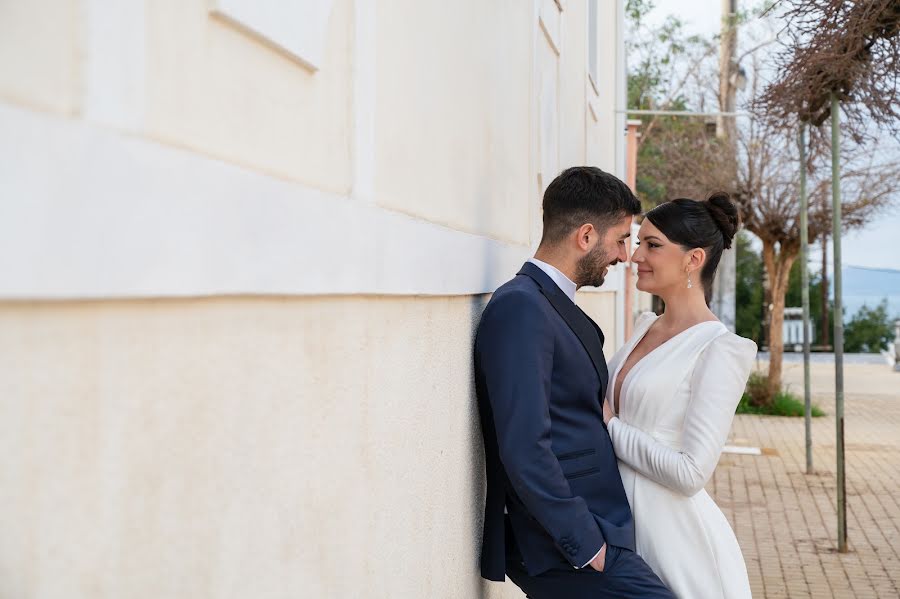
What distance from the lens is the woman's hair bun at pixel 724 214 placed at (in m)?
3.75

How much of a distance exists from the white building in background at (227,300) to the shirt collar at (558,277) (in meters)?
0.27

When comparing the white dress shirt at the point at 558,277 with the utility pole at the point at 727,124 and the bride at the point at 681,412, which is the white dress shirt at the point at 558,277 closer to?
the bride at the point at 681,412

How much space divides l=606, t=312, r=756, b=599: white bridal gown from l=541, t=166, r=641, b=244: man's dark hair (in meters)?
0.48

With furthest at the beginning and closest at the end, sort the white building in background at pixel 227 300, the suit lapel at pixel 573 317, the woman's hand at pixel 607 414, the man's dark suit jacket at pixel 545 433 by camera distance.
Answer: the woman's hand at pixel 607 414 < the suit lapel at pixel 573 317 < the man's dark suit jacket at pixel 545 433 < the white building in background at pixel 227 300

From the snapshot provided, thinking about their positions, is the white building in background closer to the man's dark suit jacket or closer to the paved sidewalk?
the man's dark suit jacket

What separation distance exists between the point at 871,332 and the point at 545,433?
3618cm

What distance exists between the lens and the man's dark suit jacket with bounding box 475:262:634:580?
2885mm

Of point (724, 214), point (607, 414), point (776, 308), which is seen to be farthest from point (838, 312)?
point (776, 308)

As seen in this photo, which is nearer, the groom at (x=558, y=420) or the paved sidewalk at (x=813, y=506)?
the groom at (x=558, y=420)

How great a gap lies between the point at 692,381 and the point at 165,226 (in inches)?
93.0

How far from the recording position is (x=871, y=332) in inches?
1428

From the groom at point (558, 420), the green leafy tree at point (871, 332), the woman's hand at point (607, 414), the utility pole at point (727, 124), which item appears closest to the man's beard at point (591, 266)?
the groom at point (558, 420)

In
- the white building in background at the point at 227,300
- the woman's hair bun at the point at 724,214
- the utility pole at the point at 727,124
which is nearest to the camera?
the white building in background at the point at 227,300

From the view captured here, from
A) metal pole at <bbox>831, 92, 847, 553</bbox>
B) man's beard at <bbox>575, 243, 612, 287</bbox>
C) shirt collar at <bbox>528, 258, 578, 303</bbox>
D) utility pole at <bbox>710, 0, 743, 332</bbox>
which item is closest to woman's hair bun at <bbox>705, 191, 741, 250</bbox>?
man's beard at <bbox>575, 243, 612, 287</bbox>
